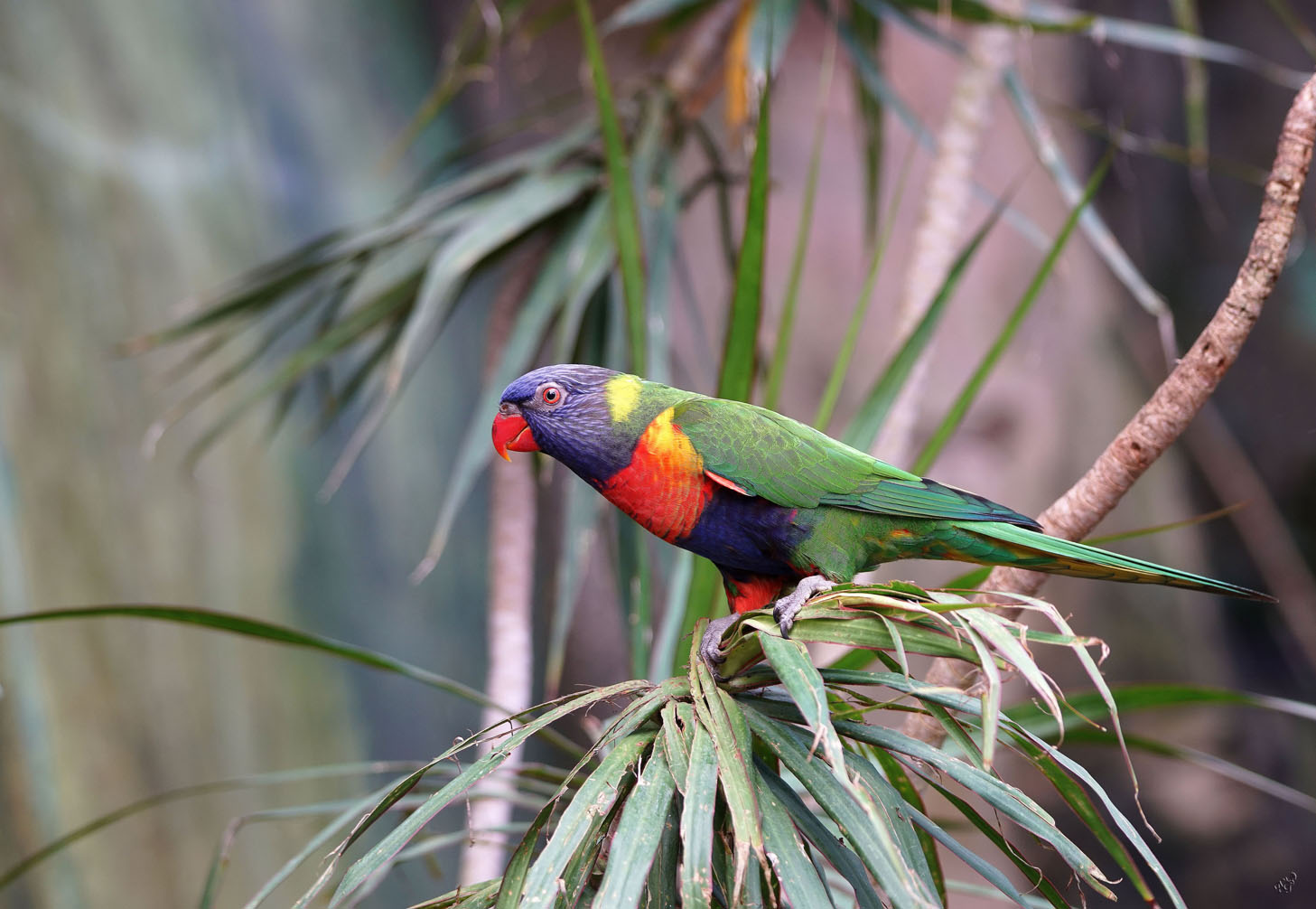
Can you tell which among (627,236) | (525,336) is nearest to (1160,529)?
(627,236)

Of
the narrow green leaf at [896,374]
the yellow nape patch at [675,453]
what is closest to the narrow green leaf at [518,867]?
the yellow nape patch at [675,453]

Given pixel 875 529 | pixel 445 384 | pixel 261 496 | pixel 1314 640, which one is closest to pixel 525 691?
pixel 875 529

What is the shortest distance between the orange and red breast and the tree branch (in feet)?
1.47

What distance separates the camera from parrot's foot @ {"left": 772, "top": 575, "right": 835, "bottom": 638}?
40.8 inches

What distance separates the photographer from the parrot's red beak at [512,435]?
1295 millimetres

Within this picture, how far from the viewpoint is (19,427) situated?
215cm

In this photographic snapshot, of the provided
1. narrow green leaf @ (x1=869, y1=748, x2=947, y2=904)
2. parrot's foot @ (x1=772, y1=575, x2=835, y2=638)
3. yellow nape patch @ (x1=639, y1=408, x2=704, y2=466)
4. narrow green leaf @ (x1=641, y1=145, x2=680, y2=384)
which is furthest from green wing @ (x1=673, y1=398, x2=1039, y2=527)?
narrow green leaf @ (x1=641, y1=145, x2=680, y2=384)

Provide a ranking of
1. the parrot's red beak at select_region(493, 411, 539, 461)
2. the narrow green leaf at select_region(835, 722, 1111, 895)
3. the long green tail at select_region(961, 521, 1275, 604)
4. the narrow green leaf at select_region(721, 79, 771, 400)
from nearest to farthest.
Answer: the narrow green leaf at select_region(835, 722, 1111, 895)
the long green tail at select_region(961, 521, 1275, 604)
the parrot's red beak at select_region(493, 411, 539, 461)
the narrow green leaf at select_region(721, 79, 771, 400)

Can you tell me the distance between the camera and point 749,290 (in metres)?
1.50

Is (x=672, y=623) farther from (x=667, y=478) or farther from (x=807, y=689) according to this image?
(x=807, y=689)

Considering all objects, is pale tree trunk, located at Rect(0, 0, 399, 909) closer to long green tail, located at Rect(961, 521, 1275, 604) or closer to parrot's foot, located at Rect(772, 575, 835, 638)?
parrot's foot, located at Rect(772, 575, 835, 638)

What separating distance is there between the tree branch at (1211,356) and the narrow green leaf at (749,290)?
0.56 meters

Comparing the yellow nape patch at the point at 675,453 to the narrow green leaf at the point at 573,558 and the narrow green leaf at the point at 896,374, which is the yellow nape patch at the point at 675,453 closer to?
the narrow green leaf at the point at 896,374

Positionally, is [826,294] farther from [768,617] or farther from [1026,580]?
[768,617]
